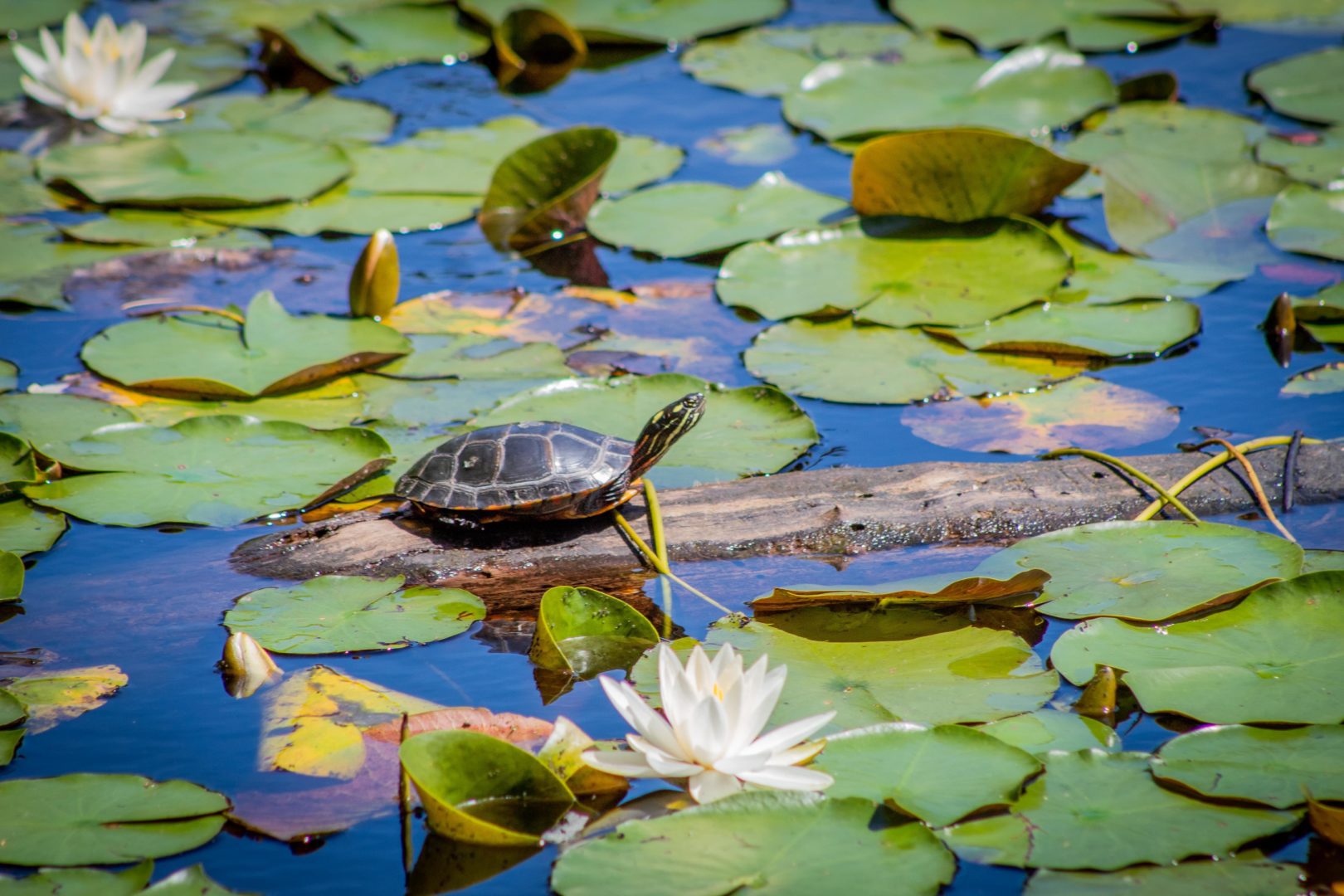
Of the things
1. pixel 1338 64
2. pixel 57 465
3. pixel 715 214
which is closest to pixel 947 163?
pixel 715 214

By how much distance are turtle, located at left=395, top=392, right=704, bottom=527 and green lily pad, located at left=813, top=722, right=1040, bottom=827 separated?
3.98 feet

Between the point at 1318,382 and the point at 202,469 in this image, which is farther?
the point at 1318,382

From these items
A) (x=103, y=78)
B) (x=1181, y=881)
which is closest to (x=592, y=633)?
(x=1181, y=881)

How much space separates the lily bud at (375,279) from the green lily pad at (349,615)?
6.04ft

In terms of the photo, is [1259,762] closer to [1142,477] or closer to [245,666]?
[1142,477]

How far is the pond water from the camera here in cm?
251

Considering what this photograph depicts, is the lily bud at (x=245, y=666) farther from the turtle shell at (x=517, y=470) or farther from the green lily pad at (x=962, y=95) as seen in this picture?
the green lily pad at (x=962, y=95)

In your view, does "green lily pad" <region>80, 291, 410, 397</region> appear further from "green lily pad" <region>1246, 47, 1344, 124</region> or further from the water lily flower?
"green lily pad" <region>1246, 47, 1344, 124</region>

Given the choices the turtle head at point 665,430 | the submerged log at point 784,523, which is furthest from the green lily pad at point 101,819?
the turtle head at point 665,430

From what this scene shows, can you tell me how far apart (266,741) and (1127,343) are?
11.5ft

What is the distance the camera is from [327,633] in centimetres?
313

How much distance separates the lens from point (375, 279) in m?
4.84

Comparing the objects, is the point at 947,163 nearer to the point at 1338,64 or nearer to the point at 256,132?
Result: the point at 1338,64

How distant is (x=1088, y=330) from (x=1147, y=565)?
163 centimetres
